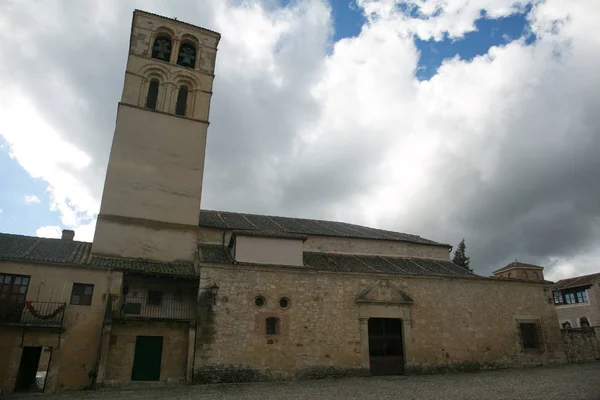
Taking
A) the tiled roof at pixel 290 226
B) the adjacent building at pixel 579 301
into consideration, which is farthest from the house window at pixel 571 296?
the tiled roof at pixel 290 226

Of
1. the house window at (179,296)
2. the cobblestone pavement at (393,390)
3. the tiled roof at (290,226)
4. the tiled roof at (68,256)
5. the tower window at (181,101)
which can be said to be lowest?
the cobblestone pavement at (393,390)

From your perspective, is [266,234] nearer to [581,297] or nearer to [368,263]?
[368,263]

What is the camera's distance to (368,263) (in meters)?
19.6

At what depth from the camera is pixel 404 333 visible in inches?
675

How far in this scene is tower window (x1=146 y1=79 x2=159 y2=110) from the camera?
65.8 feet

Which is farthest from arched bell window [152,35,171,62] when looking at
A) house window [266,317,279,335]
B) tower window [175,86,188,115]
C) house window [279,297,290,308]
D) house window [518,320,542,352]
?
house window [518,320,542,352]

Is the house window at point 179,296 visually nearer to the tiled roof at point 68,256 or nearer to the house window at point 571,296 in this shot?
the tiled roof at point 68,256

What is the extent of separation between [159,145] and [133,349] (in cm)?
942

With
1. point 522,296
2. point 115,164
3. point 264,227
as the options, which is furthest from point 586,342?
point 115,164

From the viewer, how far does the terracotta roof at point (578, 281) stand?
1208 inches

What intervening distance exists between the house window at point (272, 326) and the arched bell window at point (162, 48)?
48.3ft

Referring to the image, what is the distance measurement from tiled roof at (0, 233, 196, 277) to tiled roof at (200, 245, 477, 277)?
1.36 meters

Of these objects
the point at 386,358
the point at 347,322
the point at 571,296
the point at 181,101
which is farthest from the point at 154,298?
the point at 571,296

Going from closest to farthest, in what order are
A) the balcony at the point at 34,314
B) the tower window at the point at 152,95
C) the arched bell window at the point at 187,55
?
1. the balcony at the point at 34,314
2. the tower window at the point at 152,95
3. the arched bell window at the point at 187,55
